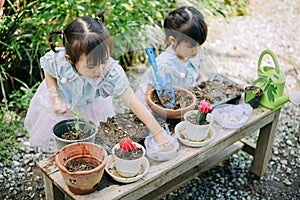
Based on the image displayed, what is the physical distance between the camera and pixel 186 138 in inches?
80.2

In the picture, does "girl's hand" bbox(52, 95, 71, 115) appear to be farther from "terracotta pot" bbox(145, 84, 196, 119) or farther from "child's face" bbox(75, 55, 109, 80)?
"terracotta pot" bbox(145, 84, 196, 119)

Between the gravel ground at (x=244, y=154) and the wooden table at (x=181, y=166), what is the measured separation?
0.15m

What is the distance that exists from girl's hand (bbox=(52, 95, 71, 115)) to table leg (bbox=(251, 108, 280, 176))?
121cm

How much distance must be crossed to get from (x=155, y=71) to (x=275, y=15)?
3298mm

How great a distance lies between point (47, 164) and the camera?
1862mm

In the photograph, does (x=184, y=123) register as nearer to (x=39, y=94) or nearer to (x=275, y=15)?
(x=39, y=94)

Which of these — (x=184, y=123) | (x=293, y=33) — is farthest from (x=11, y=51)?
(x=293, y=33)

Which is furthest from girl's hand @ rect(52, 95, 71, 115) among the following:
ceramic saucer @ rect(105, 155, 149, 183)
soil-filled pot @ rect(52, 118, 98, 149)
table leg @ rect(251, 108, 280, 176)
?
table leg @ rect(251, 108, 280, 176)

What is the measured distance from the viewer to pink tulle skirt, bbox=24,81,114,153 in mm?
2207

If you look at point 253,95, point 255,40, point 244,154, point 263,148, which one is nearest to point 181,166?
point 253,95

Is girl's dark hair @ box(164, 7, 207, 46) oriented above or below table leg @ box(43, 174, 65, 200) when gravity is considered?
above

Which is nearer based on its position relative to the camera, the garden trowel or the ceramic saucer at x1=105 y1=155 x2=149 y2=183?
the ceramic saucer at x1=105 y1=155 x2=149 y2=183

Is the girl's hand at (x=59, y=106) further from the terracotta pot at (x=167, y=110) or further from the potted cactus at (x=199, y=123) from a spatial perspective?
the potted cactus at (x=199, y=123)

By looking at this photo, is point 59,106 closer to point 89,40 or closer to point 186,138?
point 89,40
